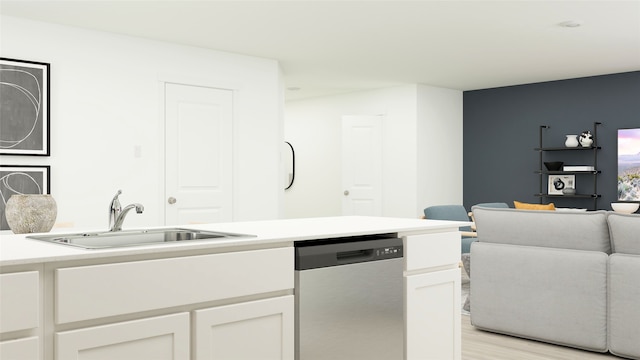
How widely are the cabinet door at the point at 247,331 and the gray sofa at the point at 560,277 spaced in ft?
7.36

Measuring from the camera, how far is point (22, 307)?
5.47 ft

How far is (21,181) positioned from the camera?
204 inches

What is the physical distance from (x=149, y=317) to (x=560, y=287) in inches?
111

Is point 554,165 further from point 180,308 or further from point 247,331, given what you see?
point 180,308

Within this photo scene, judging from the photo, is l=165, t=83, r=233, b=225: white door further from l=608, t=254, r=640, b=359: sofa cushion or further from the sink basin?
l=608, t=254, r=640, b=359: sofa cushion

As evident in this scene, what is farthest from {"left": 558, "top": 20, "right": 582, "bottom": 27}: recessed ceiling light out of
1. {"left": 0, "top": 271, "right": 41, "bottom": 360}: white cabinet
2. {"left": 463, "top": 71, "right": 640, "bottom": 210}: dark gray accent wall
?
{"left": 0, "top": 271, "right": 41, "bottom": 360}: white cabinet

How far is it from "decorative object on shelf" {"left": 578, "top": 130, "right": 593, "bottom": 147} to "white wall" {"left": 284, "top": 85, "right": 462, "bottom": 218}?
192cm

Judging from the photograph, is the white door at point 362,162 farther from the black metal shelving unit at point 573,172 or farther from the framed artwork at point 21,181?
the framed artwork at point 21,181

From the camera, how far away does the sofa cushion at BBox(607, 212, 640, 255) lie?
11.6ft

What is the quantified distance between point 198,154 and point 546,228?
3.68 metres

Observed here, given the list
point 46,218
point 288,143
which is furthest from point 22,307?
point 288,143

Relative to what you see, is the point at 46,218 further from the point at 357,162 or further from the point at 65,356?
Result: the point at 357,162

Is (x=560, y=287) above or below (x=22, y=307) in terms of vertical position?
below

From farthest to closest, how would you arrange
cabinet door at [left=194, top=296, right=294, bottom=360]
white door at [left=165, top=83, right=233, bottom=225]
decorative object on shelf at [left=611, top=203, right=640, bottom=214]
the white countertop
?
decorative object on shelf at [left=611, top=203, right=640, bottom=214] < white door at [left=165, top=83, right=233, bottom=225] < cabinet door at [left=194, top=296, right=294, bottom=360] < the white countertop
